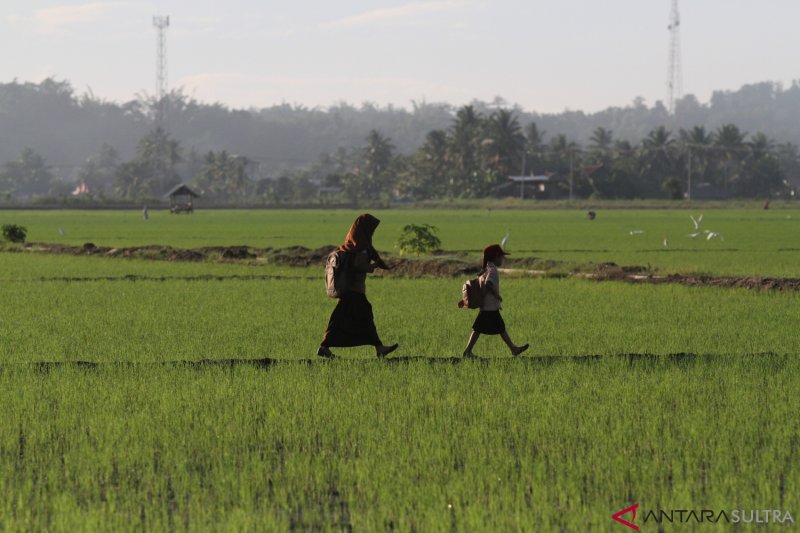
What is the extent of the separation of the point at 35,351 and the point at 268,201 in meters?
98.7

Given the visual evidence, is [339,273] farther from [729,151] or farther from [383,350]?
[729,151]

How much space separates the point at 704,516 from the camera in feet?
18.6

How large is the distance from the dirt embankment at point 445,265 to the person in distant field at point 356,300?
32.9 feet

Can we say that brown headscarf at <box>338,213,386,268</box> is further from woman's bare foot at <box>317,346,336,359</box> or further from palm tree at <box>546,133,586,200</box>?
palm tree at <box>546,133,586,200</box>

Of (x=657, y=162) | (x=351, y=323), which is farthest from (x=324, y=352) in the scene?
(x=657, y=162)

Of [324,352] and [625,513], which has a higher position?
[324,352]

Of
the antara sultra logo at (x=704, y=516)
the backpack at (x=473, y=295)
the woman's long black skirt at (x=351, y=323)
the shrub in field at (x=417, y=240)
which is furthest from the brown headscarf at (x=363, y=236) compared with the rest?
the shrub in field at (x=417, y=240)

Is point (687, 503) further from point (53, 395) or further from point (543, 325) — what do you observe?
point (543, 325)

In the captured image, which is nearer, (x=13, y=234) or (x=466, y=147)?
(x=13, y=234)

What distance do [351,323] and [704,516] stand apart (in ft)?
17.5

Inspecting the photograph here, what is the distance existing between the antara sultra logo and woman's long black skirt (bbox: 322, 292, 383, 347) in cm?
505

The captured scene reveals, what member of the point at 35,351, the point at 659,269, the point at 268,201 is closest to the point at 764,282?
the point at 659,269

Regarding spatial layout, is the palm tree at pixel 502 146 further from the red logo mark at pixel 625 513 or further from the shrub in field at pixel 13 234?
the red logo mark at pixel 625 513

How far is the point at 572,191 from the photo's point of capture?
102875 mm
